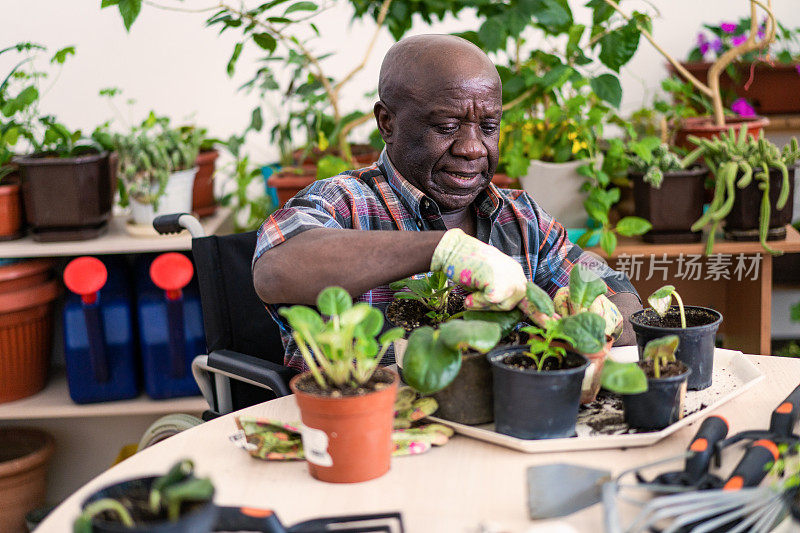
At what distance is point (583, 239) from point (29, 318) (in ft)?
5.03

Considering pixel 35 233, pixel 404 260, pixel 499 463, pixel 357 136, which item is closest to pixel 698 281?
pixel 357 136

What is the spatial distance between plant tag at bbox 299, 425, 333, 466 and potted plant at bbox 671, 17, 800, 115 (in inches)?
83.3

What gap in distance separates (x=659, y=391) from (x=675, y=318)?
215 mm

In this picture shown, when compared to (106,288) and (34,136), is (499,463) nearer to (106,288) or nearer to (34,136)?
(106,288)

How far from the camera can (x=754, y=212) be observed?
2082mm

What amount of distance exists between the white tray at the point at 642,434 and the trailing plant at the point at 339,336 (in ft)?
0.62

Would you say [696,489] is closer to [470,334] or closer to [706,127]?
[470,334]

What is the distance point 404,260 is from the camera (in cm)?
116

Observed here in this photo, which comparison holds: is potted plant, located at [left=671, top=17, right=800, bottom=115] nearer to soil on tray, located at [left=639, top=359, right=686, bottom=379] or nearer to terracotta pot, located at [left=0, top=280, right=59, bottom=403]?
soil on tray, located at [left=639, top=359, right=686, bottom=379]

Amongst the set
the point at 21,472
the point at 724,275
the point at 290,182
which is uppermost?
the point at 290,182

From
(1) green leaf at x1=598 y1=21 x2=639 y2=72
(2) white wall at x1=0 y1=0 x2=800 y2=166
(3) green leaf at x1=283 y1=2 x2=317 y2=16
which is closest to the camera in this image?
(3) green leaf at x1=283 y1=2 x2=317 y2=16

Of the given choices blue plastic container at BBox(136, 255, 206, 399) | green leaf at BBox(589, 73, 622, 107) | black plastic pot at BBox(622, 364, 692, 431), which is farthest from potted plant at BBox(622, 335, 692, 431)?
blue plastic container at BBox(136, 255, 206, 399)

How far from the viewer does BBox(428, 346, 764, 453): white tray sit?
94cm

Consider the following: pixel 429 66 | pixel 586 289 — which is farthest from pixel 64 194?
pixel 586 289
